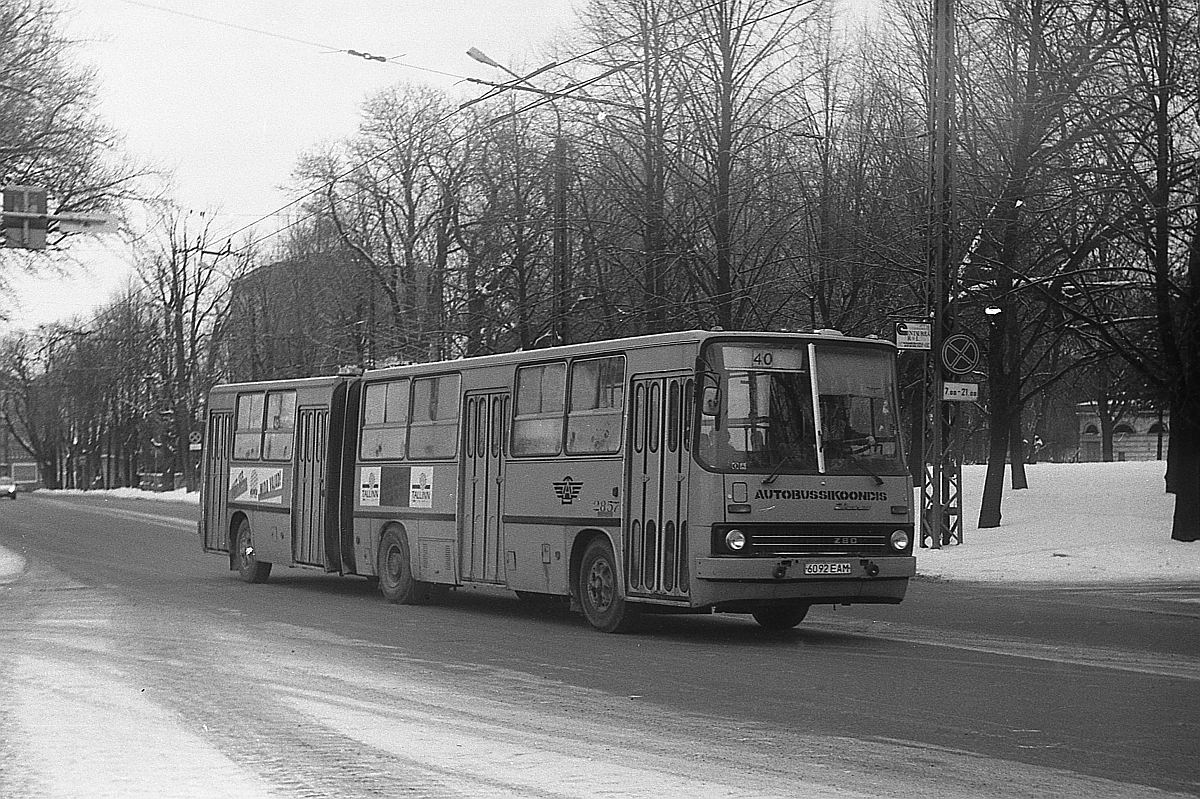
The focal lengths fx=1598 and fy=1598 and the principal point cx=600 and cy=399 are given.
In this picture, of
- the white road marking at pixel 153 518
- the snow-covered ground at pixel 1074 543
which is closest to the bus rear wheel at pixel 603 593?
the snow-covered ground at pixel 1074 543

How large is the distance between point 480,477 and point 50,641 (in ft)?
17.0

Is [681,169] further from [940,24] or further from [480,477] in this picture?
[480,477]

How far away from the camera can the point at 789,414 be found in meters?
14.7

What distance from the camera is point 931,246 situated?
93.4 ft

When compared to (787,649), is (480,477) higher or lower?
higher

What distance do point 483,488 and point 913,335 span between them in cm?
988

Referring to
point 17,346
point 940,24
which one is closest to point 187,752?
point 940,24

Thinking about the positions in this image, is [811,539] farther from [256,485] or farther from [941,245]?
[941,245]

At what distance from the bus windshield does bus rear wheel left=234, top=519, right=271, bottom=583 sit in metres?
11.5

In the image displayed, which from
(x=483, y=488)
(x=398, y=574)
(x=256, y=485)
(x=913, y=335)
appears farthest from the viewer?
(x=913, y=335)

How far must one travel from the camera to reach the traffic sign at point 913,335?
25336mm

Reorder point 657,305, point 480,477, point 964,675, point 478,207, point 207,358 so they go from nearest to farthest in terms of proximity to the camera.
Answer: point 964,675 → point 480,477 → point 657,305 → point 478,207 → point 207,358

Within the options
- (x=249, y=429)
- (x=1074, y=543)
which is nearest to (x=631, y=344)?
(x=249, y=429)

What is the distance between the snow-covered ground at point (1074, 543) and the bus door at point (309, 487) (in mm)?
7286
